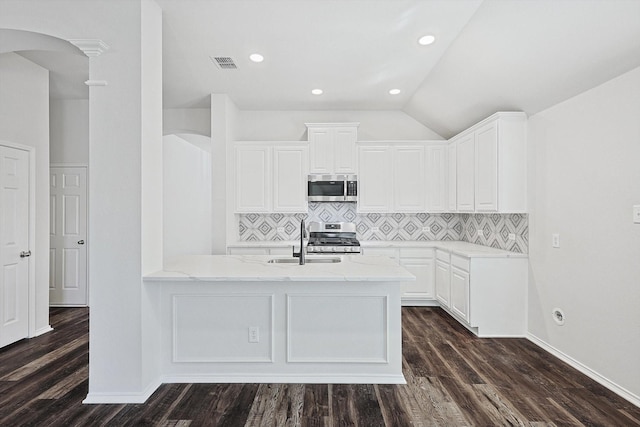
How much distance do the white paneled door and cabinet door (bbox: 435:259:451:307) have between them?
462 cm

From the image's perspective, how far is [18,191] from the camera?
3.64 m

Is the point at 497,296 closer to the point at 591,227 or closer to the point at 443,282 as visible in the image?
the point at 443,282

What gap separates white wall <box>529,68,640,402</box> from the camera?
249cm

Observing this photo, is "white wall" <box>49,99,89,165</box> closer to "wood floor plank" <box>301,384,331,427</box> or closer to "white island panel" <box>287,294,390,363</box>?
"white island panel" <box>287,294,390,363</box>

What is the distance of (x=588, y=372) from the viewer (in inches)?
112

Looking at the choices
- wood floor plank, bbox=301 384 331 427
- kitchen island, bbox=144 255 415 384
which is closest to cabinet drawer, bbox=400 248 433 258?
kitchen island, bbox=144 255 415 384

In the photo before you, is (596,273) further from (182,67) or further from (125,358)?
(182,67)

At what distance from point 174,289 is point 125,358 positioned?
54cm

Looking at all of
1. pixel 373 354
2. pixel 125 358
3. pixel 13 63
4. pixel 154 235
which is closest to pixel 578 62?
pixel 373 354

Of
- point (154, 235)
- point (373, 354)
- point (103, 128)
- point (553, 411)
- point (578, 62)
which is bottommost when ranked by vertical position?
point (553, 411)

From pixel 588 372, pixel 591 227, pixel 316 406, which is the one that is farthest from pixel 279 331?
pixel 591 227

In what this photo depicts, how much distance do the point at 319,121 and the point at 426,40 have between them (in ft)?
7.80

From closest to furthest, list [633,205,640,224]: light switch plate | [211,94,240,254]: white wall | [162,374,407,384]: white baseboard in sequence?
[633,205,640,224]: light switch plate → [162,374,407,384]: white baseboard → [211,94,240,254]: white wall

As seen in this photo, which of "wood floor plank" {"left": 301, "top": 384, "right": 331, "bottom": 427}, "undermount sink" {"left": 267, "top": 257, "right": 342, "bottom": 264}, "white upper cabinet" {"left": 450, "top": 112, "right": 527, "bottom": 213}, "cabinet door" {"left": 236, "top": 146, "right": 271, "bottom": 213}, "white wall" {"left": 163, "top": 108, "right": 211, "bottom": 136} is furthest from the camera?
"white wall" {"left": 163, "top": 108, "right": 211, "bottom": 136}
